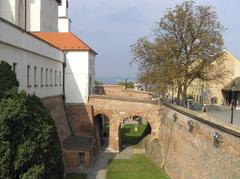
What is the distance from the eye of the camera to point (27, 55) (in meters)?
26.5

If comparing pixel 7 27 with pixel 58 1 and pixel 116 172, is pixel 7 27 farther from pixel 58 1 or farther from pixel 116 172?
pixel 58 1

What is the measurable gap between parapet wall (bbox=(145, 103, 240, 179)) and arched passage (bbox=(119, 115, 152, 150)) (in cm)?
588

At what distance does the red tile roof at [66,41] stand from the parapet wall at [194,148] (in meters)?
9.78

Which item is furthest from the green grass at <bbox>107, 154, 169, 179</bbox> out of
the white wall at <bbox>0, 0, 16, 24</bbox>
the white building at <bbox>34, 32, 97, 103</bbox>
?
the white wall at <bbox>0, 0, 16, 24</bbox>

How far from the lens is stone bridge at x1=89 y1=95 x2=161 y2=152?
39.0 metres

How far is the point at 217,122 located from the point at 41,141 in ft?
26.1

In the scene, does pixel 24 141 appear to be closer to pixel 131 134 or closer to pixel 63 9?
pixel 131 134

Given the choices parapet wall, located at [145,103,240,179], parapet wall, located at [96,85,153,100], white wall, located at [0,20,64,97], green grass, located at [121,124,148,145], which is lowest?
green grass, located at [121,124,148,145]

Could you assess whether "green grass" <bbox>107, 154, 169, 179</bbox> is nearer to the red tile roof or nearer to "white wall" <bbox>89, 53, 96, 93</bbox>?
"white wall" <bbox>89, 53, 96, 93</bbox>

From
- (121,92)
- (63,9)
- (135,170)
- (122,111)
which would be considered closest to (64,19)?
(63,9)

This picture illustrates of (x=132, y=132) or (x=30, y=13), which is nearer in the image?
(x=30, y=13)

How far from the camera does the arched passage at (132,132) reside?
43156 mm

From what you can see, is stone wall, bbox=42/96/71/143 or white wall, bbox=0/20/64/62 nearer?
white wall, bbox=0/20/64/62

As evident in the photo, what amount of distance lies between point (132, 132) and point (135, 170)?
22338 mm
